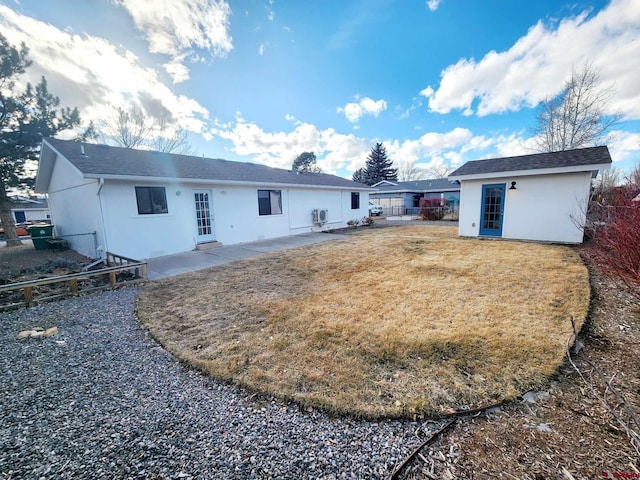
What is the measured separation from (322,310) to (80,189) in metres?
9.55

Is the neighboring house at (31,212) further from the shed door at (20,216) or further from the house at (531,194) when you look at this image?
the house at (531,194)

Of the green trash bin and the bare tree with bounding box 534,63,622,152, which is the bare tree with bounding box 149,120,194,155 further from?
the bare tree with bounding box 534,63,622,152

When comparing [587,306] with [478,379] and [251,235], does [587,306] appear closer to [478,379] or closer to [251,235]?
[478,379]

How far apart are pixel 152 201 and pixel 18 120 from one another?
31.4 ft

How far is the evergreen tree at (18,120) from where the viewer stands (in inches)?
429

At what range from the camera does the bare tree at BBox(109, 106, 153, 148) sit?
20016mm

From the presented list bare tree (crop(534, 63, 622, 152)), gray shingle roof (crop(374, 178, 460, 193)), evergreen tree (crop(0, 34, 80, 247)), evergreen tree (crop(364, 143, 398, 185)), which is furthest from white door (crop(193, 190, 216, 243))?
evergreen tree (crop(364, 143, 398, 185))

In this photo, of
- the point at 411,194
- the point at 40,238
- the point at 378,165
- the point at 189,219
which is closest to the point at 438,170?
the point at 378,165

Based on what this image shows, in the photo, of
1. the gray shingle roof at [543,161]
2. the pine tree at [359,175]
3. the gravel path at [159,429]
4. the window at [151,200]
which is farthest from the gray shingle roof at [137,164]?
the pine tree at [359,175]

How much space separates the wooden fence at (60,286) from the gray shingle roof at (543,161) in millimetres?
12183

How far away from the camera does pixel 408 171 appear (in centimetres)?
4766

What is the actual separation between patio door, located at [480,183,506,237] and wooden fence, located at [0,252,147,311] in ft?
39.9

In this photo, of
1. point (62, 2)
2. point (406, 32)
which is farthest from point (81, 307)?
point (406, 32)

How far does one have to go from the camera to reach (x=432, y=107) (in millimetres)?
15977
